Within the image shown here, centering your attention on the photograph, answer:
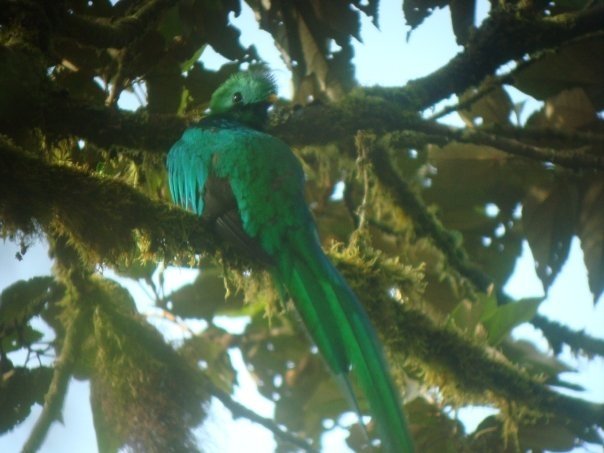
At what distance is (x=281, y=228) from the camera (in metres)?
2.72

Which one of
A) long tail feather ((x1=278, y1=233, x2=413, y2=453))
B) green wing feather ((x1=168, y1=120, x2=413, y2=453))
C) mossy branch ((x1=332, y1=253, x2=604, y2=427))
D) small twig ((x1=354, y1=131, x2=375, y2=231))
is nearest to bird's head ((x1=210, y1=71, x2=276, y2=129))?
green wing feather ((x1=168, y1=120, x2=413, y2=453))

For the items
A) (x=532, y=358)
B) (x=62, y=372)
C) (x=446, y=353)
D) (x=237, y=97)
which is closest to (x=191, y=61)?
(x=237, y=97)

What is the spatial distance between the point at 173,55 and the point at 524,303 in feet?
6.16

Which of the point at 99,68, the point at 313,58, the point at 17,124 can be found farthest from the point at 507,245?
the point at 17,124

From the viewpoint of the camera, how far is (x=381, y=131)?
3287 millimetres

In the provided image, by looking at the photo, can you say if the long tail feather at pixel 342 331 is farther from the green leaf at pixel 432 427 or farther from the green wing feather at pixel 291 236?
Result: the green leaf at pixel 432 427

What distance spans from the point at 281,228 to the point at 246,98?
2.96ft

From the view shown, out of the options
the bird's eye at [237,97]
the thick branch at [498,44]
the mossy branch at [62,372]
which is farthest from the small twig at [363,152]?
the mossy branch at [62,372]

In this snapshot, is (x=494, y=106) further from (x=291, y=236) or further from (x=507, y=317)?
(x=291, y=236)

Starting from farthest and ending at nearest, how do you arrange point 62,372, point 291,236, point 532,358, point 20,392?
1. point 532,358
2. point 62,372
3. point 20,392
4. point 291,236

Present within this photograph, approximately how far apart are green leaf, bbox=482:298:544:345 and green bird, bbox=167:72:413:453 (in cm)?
87

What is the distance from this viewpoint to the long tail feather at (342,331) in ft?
7.41

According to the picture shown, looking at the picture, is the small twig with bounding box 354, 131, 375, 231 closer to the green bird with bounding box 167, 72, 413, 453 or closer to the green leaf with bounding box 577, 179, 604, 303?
the green bird with bounding box 167, 72, 413, 453

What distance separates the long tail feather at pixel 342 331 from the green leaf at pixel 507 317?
885 millimetres
